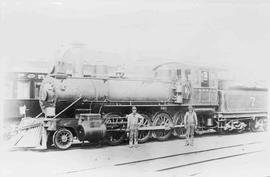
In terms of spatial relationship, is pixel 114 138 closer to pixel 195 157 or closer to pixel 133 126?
pixel 133 126

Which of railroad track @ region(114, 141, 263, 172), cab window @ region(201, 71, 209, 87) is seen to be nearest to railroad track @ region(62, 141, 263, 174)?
railroad track @ region(114, 141, 263, 172)

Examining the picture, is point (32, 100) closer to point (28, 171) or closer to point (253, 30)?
point (28, 171)

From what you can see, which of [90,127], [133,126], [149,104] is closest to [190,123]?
[149,104]

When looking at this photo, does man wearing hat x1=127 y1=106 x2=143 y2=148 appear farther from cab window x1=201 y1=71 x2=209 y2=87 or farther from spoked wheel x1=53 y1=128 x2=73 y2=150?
cab window x1=201 y1=71 x2=209 y2=87

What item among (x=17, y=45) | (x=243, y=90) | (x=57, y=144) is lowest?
(x=57, y=144)

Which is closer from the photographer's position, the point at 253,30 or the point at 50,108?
the point at 50,108

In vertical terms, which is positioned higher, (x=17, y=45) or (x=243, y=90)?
(x=17, y=45)

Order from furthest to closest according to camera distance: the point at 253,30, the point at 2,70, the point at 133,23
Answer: the point at 253,30 → the point at 133,23 → the point at 2,70

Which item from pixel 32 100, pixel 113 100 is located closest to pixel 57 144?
pixel 32 100

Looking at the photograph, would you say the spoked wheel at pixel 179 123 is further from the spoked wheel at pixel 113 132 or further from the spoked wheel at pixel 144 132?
the spoked wheel at pixel 113 132
